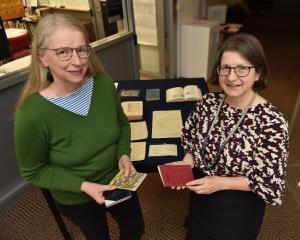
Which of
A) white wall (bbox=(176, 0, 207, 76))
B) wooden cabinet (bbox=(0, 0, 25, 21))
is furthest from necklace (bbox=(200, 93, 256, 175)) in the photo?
white wall (bbox=(176, 0, 207, 76))

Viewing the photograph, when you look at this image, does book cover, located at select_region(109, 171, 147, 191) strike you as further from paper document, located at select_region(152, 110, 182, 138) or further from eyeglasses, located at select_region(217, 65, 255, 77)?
eyeglasses, located at select_region(217, 65, 255, 77)

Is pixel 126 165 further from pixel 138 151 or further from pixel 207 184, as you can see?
pixel 207 184

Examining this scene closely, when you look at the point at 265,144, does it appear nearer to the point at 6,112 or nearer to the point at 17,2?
the point at 6,112

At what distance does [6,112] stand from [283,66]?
418 centimetres

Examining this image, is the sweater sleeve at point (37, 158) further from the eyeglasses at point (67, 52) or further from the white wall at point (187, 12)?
the white wall at point (187, 12)

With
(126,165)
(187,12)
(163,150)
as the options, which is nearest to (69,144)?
(126,165)

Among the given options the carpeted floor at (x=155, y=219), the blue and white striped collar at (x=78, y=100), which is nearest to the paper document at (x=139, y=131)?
the blue and white striped collar at (x=78, y=100)

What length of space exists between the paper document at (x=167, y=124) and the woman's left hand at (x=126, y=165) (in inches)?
11.7

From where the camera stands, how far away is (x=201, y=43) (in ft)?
12.4

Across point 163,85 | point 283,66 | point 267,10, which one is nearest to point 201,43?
point 283,66

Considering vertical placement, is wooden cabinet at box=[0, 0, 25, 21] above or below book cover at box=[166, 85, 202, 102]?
above

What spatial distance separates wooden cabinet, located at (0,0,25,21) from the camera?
2.76 m

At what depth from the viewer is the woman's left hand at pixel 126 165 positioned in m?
A: 1.27

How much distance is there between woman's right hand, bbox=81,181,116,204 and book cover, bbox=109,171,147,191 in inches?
2.4
